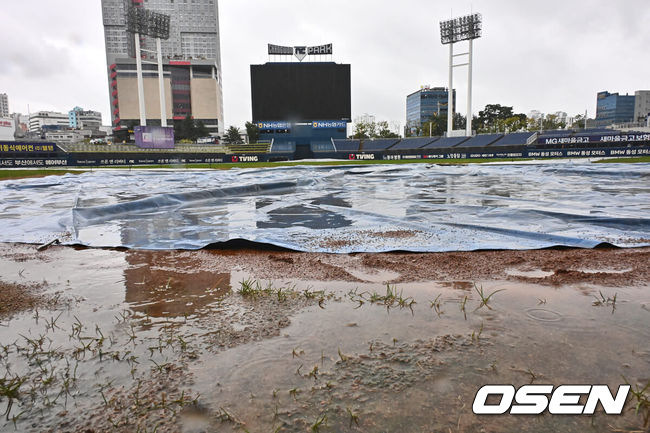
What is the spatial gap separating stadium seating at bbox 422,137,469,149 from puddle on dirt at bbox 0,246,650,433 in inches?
1679

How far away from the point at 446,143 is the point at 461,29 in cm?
1502

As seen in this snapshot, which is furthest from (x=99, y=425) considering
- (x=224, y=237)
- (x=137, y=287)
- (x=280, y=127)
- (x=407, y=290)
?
(x=280, y=127)

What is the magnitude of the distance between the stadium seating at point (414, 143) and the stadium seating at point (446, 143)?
724 mm

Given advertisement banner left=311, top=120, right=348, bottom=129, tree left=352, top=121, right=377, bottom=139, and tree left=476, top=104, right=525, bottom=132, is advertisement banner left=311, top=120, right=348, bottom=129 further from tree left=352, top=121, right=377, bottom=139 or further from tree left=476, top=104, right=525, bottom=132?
tree left=476, top=104, right=525, bottom=132

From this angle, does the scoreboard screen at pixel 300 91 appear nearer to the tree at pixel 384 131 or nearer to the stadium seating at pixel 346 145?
the stadium seating at pixel 346 145

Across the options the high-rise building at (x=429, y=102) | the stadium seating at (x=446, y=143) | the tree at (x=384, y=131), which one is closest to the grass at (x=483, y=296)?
the stadium seating at (x=446, y=143)

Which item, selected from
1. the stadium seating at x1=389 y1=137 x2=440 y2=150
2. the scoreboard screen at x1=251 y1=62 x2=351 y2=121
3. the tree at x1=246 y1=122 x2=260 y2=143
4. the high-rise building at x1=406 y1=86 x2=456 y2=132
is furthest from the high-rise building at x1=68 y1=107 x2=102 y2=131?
the stadium seating at x1=389 y1=137 x2=440 y2=150

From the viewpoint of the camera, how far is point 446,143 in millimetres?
43562

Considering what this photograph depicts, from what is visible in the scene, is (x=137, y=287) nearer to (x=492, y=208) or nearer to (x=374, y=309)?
(x=374, y=309)

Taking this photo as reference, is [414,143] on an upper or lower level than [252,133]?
lower

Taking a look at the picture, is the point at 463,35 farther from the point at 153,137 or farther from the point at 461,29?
the point at 153,137

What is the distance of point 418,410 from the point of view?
150 cm

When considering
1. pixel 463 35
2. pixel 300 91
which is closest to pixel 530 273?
pixel 300 91

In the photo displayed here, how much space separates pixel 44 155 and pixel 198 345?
36965 millimetres
